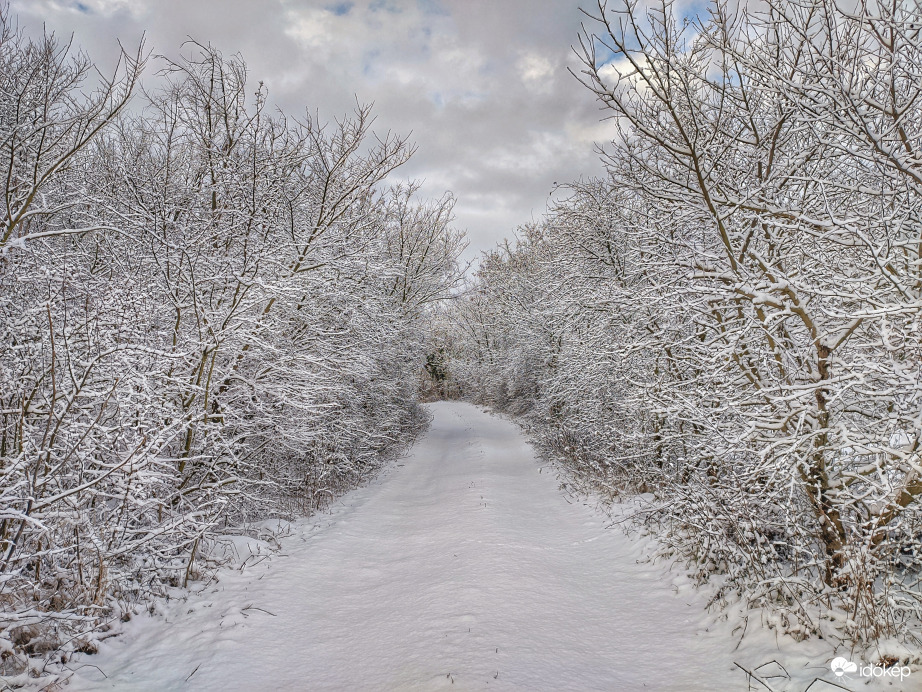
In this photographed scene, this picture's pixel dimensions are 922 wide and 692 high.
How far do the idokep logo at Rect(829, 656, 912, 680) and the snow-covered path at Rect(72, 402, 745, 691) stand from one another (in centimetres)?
59

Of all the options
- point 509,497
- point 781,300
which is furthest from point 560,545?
point 781,300

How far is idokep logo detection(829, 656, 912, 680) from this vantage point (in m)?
3.01

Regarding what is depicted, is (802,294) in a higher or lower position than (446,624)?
higher

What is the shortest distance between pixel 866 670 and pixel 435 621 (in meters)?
3.17

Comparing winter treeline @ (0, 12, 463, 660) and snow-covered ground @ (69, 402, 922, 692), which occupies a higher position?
winter treeline @ (0, 12, 463, 660)

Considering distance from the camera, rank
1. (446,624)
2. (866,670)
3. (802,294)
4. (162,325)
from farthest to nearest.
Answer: (162,325)
(446,624)
(802,294)
(866,670)

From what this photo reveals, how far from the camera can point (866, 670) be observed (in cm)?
310

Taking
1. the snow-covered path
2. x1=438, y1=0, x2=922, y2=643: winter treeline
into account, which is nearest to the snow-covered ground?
the snow-covered path

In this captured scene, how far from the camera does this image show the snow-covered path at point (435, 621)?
3678 millimetres

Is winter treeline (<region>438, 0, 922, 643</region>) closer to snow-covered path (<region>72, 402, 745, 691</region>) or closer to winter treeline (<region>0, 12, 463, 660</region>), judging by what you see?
snow-covered path (<region>72, 402, 745, 691</region>)

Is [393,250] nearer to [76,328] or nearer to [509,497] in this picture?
[509,497]

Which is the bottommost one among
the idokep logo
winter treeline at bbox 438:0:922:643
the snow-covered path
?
the snow-covered path

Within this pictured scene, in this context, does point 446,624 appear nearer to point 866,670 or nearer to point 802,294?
point 866,670

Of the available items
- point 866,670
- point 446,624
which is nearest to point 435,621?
point 446,624
